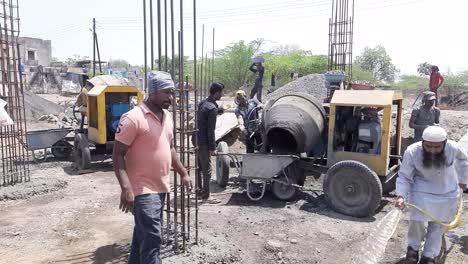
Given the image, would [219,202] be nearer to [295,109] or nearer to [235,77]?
[295,109]

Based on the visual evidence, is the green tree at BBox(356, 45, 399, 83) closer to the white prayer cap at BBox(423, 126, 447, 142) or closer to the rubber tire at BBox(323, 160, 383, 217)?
the rubber tire at BBox(323, 160, 383, 217)

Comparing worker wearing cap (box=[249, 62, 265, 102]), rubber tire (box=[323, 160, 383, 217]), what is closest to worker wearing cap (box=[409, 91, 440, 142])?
rubber tire (box=[323, 160, 383, 217])

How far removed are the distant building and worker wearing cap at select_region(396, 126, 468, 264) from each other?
39.4m

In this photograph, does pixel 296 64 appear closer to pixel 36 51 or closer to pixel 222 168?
pixel 222 168

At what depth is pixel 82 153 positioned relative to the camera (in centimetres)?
855

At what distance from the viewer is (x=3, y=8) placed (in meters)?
6.89

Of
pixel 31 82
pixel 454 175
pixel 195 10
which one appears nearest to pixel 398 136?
pixel 454 175

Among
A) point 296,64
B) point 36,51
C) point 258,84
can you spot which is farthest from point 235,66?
point 36,51

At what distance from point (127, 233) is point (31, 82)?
32400 millimetres

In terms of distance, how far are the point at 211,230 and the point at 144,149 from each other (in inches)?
84.0

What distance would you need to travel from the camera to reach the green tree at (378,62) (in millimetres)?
47094

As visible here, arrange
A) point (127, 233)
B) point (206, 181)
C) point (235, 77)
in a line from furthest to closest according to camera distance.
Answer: point (235, 77), point (206, 181), point (127, 233)

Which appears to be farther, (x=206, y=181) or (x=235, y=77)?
(x=235, y=77)

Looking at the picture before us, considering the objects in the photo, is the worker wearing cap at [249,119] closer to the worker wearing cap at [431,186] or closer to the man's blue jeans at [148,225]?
the worker wearing cap at [431,186]
